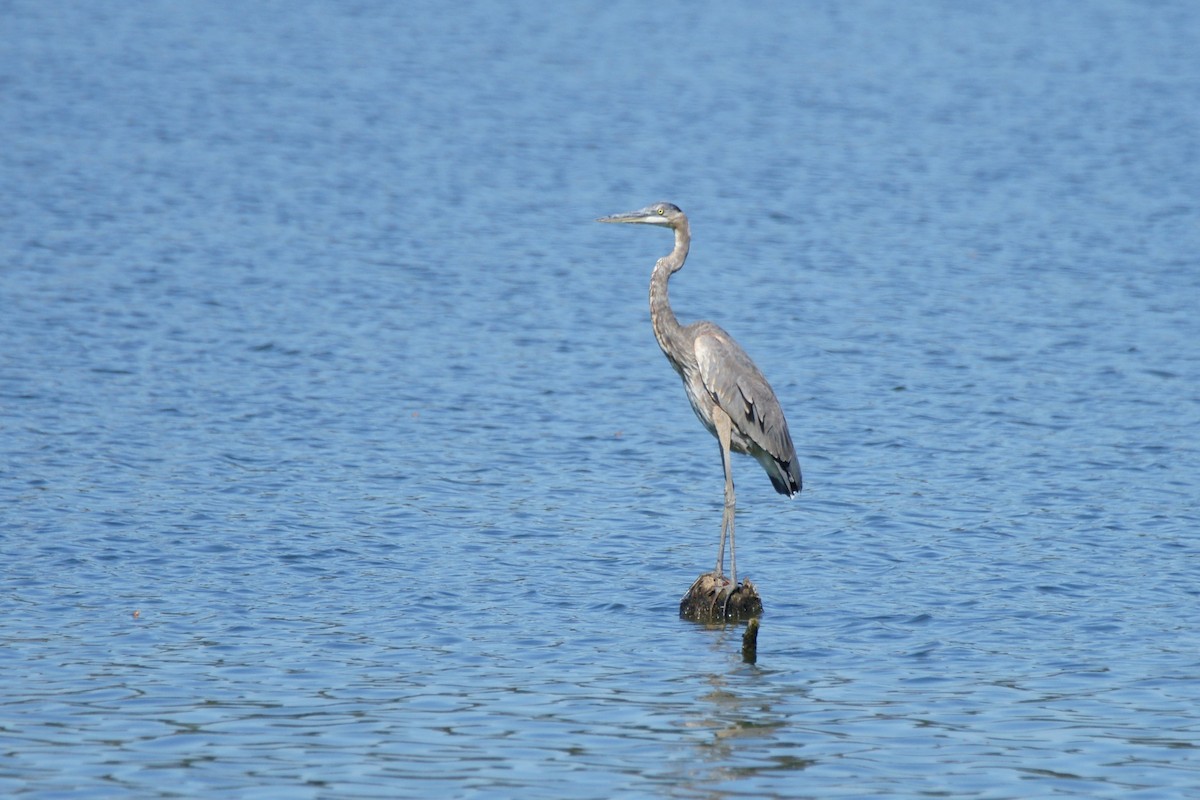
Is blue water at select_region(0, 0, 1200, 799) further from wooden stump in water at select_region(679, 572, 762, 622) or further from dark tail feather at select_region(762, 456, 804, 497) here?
dark tail feather at select_region(762, 456, 804, 497)

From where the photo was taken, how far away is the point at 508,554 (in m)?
12.7

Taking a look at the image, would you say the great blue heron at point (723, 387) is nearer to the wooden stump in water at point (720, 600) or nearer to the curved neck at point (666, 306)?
the curved neck at point (666, 306)

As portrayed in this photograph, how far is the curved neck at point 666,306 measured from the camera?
11.8 meters

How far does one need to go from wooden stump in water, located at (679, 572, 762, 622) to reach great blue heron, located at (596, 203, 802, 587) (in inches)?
6.7

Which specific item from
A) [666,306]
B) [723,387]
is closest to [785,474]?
[723,387]

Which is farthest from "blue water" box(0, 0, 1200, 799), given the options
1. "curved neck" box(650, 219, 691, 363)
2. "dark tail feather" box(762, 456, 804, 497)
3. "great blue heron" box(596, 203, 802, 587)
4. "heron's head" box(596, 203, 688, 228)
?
"heron's head" box(596, 203, 688, 228)

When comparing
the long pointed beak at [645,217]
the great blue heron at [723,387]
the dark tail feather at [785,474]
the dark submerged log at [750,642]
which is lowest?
the dark submerged log at [750,642]

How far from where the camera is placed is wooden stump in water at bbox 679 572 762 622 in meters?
11.1

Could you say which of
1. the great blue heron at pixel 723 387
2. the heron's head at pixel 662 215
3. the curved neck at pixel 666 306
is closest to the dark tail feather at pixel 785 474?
the great blue heron at pixel 723 387

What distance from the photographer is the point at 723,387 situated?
1152cm

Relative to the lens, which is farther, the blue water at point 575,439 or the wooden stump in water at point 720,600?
the wooden stump in water at point 720,600

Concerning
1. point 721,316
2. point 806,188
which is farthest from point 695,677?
point 806,188

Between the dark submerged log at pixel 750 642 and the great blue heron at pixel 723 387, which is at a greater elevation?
the great blue heron at pixel 723 387

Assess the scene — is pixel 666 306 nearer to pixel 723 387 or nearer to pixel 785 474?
pixel 723 387
